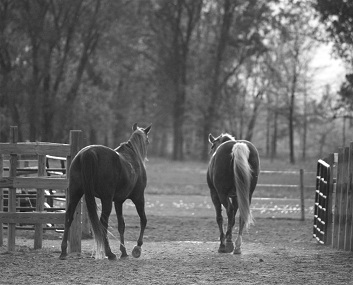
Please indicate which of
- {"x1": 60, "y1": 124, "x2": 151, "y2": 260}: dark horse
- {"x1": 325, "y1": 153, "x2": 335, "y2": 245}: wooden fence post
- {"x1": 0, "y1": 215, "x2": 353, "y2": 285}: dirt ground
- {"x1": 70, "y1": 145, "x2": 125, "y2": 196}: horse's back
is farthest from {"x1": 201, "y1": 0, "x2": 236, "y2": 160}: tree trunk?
{"x1": 70, "y1": 145, "x2": 125, "y2": 196}: horse's back

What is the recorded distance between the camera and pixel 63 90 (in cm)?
4784

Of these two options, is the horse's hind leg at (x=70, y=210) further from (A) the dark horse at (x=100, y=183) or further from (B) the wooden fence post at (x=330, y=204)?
(B) the wooden fence post at (x=330, y=204)

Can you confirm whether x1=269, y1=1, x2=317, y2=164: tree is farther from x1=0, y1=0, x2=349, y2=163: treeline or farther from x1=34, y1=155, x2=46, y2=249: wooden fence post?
x1=34, y1=155, x2=46, y2=249: wooden fence post

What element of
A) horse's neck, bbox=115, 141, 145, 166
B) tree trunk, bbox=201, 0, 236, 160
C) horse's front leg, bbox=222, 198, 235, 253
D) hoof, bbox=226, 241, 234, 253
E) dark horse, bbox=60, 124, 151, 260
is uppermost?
tree trunk, bbox=201, 0, 236, 160

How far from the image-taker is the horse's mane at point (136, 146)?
12047 mm

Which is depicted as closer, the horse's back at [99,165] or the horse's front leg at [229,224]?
the horse's back at [99,165]

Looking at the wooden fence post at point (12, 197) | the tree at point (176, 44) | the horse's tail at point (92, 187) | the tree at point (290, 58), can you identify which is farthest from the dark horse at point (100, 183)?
the tree at point (176, 44)

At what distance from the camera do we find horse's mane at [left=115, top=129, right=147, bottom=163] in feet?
39.5

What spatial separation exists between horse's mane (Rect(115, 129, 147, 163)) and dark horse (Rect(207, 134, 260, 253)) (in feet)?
4.40

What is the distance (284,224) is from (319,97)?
4198 centimetres

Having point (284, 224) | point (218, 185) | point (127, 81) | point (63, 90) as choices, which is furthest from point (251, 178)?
point (127, 81)

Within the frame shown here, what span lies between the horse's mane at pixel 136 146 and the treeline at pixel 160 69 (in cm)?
2937

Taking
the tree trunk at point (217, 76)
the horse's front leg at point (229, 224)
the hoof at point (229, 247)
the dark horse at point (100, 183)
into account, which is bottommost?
the hoof at point (229, 247)

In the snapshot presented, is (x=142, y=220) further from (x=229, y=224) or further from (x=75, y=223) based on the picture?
(x=229, y=224)
